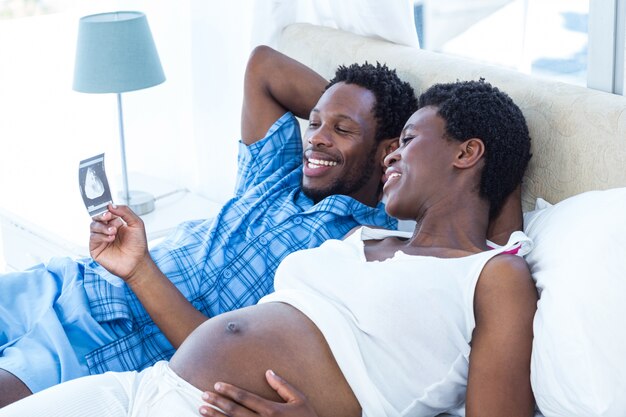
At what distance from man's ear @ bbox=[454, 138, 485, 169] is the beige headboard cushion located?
16 cm

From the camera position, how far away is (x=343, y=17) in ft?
7.88

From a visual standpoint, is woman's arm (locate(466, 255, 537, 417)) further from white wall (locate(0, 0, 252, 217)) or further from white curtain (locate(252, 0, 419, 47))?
white wall (locate(0, 0, 252, 217))

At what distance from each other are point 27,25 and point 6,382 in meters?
2.00

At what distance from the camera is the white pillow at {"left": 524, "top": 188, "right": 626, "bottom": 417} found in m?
1.34

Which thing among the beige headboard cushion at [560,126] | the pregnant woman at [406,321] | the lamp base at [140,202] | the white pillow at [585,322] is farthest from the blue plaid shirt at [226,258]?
the lamp base at [140,202]

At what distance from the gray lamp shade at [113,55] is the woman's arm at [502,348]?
157 cm

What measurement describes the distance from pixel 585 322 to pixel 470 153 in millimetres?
427

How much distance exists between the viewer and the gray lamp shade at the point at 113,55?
2613 millimetres

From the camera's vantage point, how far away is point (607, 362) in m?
1.34

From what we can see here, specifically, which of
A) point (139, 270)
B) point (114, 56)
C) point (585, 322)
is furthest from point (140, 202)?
point (585, 322)

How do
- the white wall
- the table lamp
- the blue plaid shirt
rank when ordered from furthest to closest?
the white wall → the table lamp → the blue plaid shirt

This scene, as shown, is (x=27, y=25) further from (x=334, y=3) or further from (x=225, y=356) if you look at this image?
(x=225, y=356)

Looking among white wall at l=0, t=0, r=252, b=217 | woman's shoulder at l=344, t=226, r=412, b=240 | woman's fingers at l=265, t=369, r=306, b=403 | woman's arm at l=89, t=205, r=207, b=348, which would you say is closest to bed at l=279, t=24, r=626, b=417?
woman's shoulder at l=344, t=226, r=412, b=240

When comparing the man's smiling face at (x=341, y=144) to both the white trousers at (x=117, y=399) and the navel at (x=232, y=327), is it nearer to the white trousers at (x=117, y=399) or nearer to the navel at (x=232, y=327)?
the navel at (x=232, y=327)
